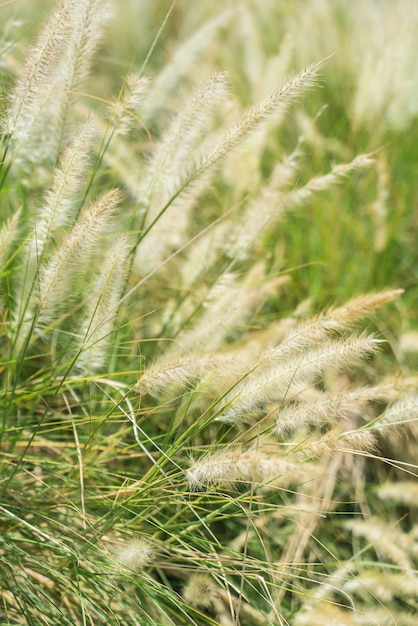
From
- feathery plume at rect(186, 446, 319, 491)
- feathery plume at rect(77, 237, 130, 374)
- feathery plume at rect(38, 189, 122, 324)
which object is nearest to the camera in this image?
feathery plume at rect(186, 446, 319, 491)

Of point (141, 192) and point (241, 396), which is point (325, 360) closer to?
point (241, 396)

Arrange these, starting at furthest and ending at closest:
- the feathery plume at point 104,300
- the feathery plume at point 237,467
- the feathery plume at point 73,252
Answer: the feathery plume at point 104,300 → the feathery plume at point 73,252 → the feathery plume at point 237,467

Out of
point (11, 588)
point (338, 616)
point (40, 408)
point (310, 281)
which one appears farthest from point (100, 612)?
point (310, 281)

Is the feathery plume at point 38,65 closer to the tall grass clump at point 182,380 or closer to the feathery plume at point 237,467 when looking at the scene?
the tall grass clump at point 182,380

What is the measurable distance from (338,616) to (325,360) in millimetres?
632

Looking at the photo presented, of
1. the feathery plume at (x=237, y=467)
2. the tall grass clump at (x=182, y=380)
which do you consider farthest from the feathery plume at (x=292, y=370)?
the feathery plume at (x=237, y=467)

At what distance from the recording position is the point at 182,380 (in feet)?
4.52

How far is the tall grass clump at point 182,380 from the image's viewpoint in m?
1.34

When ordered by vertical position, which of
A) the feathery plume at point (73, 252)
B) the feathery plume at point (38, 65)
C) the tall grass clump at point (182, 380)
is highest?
the feathery plume at point (38, 65)

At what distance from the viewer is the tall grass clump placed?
134 centimetres

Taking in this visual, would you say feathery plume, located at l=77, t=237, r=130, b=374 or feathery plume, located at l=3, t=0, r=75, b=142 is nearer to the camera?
feathery plume, located at l=3, t=0, r=75, b=142

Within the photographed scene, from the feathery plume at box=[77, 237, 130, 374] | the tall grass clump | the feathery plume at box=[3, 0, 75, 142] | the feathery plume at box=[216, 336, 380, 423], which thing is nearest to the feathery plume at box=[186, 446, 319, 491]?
the tall grass clump

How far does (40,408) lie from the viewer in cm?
191

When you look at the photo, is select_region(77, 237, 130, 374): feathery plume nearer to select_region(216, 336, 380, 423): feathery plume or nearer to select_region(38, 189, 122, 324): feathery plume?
select_region(38, 189, 122, 324): feathery plume
